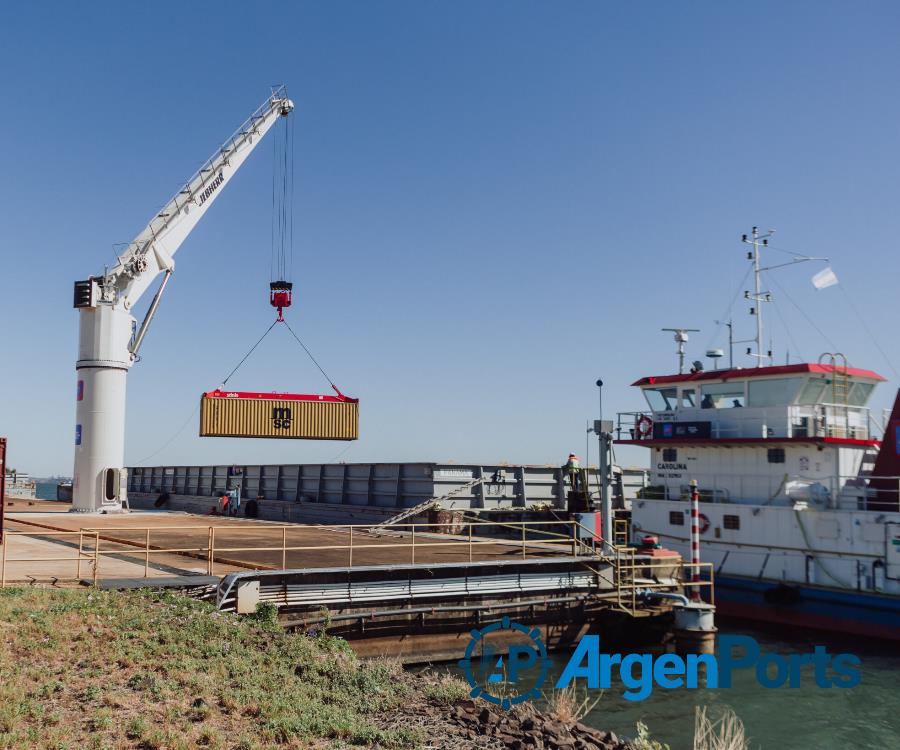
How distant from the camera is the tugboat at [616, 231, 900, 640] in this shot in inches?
Answer: 901

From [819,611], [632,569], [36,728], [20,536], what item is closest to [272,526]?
[20,536]

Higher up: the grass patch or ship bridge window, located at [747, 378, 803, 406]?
ship bridge window, located at [747, 378, 803, 406]

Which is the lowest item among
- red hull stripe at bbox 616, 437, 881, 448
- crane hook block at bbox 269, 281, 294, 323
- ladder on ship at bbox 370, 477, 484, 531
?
ladder on ship at bbox 370, 477, 484, 531

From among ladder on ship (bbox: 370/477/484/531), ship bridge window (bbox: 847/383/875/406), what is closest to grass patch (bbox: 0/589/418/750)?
ladder on ship (bbox: 370/477/484/531)

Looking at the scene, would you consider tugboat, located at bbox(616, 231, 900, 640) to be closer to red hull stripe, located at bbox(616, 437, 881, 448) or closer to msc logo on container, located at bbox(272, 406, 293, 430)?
red hull stripe, located at bbox(616, 437, 881, 448)

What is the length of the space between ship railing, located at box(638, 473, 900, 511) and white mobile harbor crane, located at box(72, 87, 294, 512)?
941 inches

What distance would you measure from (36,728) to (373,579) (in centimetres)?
871

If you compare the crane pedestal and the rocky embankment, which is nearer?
the rocky embankment

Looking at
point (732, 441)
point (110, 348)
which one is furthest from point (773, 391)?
point (110, 348)

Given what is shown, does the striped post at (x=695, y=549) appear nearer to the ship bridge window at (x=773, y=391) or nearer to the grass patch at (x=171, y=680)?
the ship bridge window at (x=773, y=391)

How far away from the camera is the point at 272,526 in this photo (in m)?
34.7

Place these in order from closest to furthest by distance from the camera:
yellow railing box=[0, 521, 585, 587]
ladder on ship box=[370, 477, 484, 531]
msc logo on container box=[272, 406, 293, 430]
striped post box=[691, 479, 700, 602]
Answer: yellow railing box=[0, 521, 585, 587]
striped post box=[691, 479, 700, 602]
ladder on ship box=[370, 477, 484, 531]
msc logo on container box=[272, 406, 293, 430]

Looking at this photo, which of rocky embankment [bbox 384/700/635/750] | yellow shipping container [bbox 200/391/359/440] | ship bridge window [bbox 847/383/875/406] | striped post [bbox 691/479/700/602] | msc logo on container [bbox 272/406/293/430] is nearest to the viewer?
rocky embankment [bbox 384/700/635/750]

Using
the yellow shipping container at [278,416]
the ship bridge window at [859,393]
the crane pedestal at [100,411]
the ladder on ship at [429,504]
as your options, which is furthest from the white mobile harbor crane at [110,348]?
the ship bridge window at [859,393]
